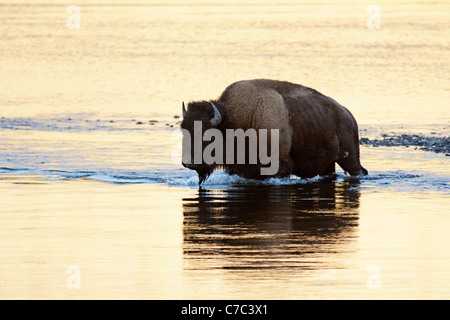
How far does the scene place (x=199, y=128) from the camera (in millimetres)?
15047

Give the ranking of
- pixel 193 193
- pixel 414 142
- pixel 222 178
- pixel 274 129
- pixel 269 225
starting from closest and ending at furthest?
pixel 269 225, pixel 193 193, pixel 274 129, pixel 222 178, pixel 414 142

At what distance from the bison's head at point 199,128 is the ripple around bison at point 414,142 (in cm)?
564

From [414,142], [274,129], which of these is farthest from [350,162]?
[414,142]

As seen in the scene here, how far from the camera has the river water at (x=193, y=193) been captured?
9570 millimetres

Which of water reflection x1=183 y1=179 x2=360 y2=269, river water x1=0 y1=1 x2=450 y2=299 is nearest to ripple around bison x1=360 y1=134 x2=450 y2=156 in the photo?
river water x1=0 y1=1 x2=450 y2=299

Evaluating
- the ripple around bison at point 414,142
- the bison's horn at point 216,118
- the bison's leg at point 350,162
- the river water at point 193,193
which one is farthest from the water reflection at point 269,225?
the ripple around bison at point 414,142

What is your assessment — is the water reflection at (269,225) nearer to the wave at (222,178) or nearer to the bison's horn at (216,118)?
the wave at (222,178)

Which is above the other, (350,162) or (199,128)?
(199,128)

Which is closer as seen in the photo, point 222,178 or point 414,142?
point 222,178

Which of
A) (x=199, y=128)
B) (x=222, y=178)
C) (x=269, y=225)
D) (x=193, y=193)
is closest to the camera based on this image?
(x=269, y=225)

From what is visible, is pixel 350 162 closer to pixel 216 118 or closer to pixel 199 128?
pixel 216 118

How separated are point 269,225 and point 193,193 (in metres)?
2.86
